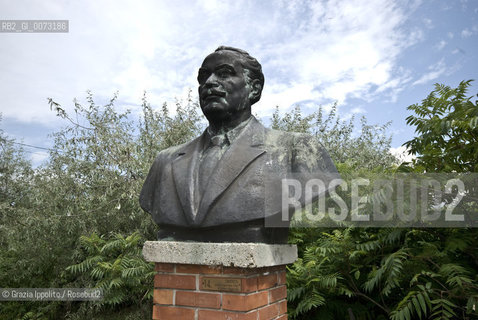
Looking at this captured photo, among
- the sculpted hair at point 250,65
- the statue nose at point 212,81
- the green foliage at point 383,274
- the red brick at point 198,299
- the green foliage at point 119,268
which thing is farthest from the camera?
the green foliage at point 119,268

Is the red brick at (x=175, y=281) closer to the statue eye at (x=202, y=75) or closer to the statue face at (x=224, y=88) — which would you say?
the statue face at (x=224, y=88)

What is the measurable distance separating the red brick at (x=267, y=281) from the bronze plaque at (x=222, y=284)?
0.22 meters

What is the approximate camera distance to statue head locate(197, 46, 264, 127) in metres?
2.94

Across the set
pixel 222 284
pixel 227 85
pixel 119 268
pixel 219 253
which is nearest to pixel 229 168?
pixel 219 253

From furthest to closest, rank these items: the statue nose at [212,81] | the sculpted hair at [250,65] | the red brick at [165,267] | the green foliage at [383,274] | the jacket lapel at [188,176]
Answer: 1. the green foliage at [383,274]
2. the sculpted hair at [250,65]
3. the statue nose at [212,81]
4. the red brick at [165,267]
5. the jacket lapel at [188,176]

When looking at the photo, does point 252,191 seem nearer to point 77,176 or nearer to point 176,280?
point 176,280

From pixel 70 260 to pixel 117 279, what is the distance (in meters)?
2.62

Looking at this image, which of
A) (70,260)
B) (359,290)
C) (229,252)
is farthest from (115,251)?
(229,252)

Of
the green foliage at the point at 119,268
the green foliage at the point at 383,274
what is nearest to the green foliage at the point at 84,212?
the green foliage at the point at 119,268

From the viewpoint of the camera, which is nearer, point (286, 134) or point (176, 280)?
point (176, 280)

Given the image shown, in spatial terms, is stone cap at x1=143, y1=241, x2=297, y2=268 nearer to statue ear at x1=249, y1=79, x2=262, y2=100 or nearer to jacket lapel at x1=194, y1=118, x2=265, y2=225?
jacket lapel at x1=194, y1=118, x2=265, y2=225

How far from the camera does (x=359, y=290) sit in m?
4.59

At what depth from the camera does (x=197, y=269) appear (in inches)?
107

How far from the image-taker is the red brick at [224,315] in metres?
2.50
